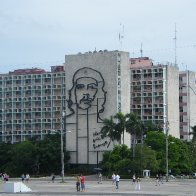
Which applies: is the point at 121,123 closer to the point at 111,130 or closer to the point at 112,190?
the point at 111,130

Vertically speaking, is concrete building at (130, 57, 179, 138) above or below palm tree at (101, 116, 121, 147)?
above

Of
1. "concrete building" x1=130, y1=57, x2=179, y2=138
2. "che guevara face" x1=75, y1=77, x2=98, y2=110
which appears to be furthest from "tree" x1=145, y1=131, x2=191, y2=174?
"concrete building" x1=130, y1=57, x2=179, y2=138

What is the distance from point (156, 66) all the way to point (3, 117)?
3934 cm

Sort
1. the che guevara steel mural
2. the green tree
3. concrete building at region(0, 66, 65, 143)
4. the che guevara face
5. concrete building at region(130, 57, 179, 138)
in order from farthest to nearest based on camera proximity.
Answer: concrete building at region(0, 66, 65, 143) → concrete building at region(130, 57, 179, 138) → the che guevara face → the che guevara steel mural → the green tree

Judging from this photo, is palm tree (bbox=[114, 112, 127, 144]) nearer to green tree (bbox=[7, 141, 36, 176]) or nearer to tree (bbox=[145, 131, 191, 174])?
tree (bbox=[145, 131, 191, 174])

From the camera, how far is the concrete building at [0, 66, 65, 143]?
13862 centimetres

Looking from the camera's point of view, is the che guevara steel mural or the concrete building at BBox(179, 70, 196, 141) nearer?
the che guevara steel mural

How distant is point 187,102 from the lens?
5674 inches

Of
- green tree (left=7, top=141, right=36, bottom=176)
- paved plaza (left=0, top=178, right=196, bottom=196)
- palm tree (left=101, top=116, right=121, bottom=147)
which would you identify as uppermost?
palm tree (left=101, top=116, right=121, bottom=147)

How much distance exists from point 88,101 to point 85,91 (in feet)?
7.57

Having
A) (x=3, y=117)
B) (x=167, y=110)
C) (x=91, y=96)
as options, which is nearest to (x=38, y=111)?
(x=3, y=117)

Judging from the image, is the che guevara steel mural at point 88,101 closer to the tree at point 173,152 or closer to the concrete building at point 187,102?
the tree at point 173,152

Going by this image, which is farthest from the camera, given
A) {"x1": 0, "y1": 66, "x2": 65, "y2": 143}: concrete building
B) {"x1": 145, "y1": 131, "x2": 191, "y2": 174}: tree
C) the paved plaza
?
{"x1": 0, "y1": 66, "x2": 65, "y2": 143}: concrete building

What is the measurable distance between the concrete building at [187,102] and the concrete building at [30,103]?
29.2 m
